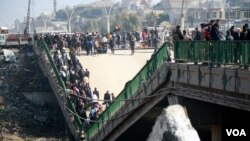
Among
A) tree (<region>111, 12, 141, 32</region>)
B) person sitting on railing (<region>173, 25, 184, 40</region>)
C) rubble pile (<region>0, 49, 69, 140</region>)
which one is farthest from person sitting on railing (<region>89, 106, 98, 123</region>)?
tree (<region>111, 12, 141, 32</region>)

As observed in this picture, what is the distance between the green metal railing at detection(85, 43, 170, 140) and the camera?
14.7 metres

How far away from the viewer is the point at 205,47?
42.4ft

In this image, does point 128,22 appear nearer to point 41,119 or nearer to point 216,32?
point 41,119

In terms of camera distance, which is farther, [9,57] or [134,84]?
[9,57]

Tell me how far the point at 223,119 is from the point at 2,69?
79.8ft

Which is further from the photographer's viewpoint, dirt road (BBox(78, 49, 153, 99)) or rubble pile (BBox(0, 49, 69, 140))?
dirt road (BBox(78, 49, 153, 99))

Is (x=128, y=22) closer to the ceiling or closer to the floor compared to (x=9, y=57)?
closer to the ceiling

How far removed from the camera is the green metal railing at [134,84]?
14719 millimetres

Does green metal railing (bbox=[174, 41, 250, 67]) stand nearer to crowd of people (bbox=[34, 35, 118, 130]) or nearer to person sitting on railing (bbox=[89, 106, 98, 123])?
crowd of people (bbox=[34, 35, 118, 130])

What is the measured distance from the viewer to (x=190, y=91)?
1338cm

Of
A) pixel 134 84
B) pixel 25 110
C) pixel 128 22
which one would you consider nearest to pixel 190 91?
pixel 134 84

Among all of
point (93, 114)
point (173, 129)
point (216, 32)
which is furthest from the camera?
point (93, 114)

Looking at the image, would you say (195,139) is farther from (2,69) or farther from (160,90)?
(2,69)

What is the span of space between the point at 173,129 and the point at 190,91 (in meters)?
8.16
